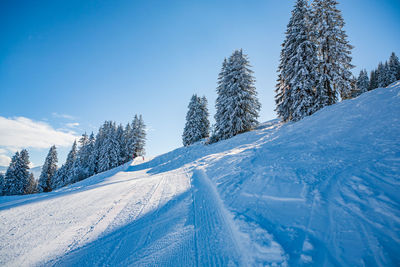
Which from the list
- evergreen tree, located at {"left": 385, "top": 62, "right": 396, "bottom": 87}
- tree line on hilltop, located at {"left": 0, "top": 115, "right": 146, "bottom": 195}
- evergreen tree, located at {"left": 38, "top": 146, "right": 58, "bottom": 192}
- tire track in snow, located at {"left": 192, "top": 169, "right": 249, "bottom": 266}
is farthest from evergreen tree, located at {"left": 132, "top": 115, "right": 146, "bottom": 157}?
evergreen tree, located at {"left": 385, "top": 62, "right": 396, "bottom": 87}

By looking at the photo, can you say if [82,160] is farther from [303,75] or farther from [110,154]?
[303,75]

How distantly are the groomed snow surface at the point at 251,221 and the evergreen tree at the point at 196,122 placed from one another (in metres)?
22.1

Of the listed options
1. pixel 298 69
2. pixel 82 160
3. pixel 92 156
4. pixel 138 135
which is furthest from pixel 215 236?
pixel 82 160

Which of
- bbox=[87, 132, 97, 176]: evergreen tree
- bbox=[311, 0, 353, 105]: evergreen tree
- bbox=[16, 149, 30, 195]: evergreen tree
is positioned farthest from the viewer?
bbox=[87, 132, 97, 176]: evergreen tree

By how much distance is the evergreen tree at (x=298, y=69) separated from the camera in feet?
42.7

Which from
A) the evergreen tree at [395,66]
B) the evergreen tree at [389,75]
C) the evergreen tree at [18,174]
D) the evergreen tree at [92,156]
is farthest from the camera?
the evergreen tree at [92,156]

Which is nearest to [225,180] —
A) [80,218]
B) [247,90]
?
[80,218]

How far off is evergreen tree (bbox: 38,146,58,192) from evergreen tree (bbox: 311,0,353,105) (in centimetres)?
4891

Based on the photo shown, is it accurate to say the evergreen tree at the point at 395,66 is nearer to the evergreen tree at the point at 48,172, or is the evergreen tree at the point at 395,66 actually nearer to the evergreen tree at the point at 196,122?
the evergreen tree at the point at 196,122

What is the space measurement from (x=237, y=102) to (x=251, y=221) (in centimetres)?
1519

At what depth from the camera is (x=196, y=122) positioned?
90.1 feet

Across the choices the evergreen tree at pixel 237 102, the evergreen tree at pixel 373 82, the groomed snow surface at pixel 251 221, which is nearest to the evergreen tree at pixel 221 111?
the evergreen tree at pixel 237 102

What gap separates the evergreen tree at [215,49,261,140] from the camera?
1683 centimetres

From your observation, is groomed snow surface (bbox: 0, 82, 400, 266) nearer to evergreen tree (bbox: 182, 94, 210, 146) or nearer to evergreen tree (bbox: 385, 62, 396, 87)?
evergreen tree (bbox: 182, 94, 210, 146)
